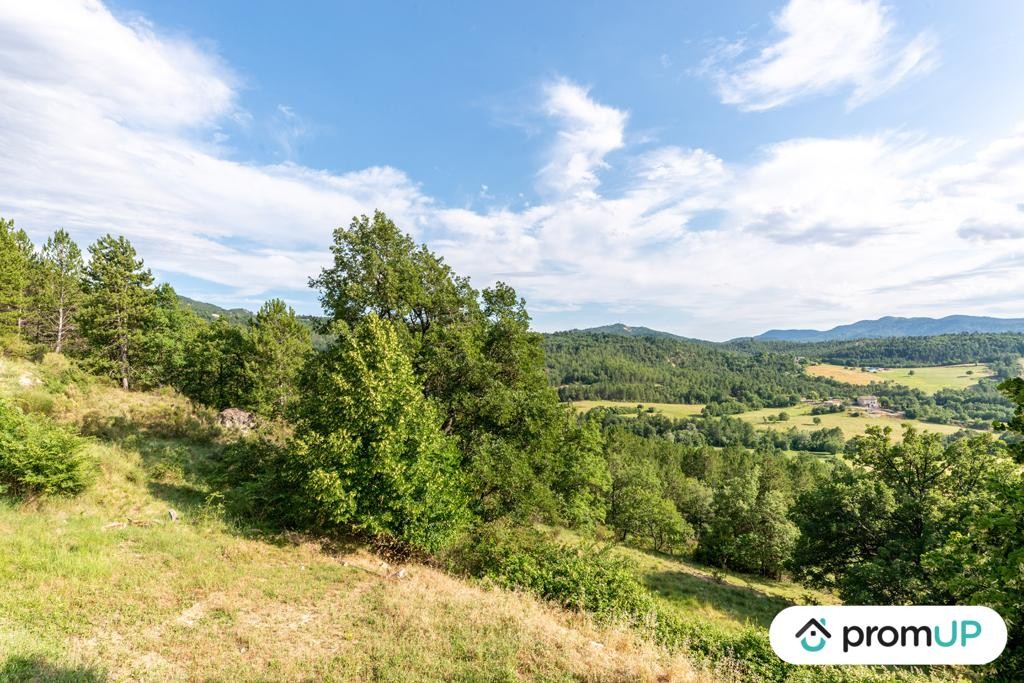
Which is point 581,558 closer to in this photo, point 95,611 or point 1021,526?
point 1021,526

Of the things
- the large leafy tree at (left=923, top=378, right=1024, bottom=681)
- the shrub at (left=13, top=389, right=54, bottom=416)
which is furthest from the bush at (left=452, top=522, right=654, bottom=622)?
the shrub at (left=13, top=389, right=54, bottom=416)

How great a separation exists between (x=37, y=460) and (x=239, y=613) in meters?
10.5

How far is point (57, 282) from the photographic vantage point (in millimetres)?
35938

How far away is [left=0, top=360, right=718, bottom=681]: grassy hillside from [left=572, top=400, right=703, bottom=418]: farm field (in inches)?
6175

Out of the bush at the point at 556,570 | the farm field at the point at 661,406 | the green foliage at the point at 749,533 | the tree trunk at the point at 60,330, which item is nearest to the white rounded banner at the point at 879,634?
the bush at the point at 556,570

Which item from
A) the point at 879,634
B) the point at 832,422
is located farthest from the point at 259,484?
the point at 832,422

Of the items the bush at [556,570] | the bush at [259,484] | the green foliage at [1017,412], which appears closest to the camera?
the green foliage at [1017,412]

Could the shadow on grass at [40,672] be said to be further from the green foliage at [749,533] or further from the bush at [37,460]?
the green foliage at [749,533]

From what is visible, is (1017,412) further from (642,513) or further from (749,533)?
(642,513)

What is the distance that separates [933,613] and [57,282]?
55830 millimetres

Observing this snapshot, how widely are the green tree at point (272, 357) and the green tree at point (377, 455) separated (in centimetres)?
2268

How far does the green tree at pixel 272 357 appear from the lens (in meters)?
37.6

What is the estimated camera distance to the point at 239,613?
10391 mm

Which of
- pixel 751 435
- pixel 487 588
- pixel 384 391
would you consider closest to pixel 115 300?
pixel 384 391
